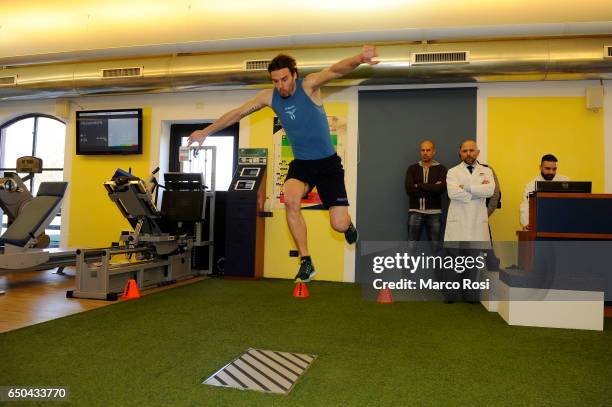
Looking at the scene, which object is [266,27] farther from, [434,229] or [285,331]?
[285,331]

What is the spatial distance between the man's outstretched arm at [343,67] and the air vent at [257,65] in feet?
9.06

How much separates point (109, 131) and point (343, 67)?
5.52 meters

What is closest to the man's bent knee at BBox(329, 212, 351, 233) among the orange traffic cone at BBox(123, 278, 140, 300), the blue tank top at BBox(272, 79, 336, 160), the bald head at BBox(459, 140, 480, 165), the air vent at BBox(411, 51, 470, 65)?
the blue tank top at BBox(272, 79, 336, 160)

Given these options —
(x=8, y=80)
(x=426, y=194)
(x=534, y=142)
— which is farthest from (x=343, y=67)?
(x=8, y=80)

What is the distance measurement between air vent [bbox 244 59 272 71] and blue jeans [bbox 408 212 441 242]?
2.54 metres

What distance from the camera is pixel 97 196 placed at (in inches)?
284

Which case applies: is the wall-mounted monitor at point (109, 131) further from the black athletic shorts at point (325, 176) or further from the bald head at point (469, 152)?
the bald head at point (469, 152)

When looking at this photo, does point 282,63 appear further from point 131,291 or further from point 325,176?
point 131,291

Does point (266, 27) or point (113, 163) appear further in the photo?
point (113, 163)

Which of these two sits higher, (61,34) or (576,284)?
(61,34)

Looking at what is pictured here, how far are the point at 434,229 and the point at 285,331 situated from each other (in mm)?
2589

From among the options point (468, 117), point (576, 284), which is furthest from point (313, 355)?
point (468, 117)

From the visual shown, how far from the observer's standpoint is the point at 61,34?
5559 millimetres

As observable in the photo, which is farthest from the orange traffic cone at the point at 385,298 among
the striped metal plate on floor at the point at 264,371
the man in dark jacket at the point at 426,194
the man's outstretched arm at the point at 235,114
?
the man's outstretched arm at the point at 235,114
